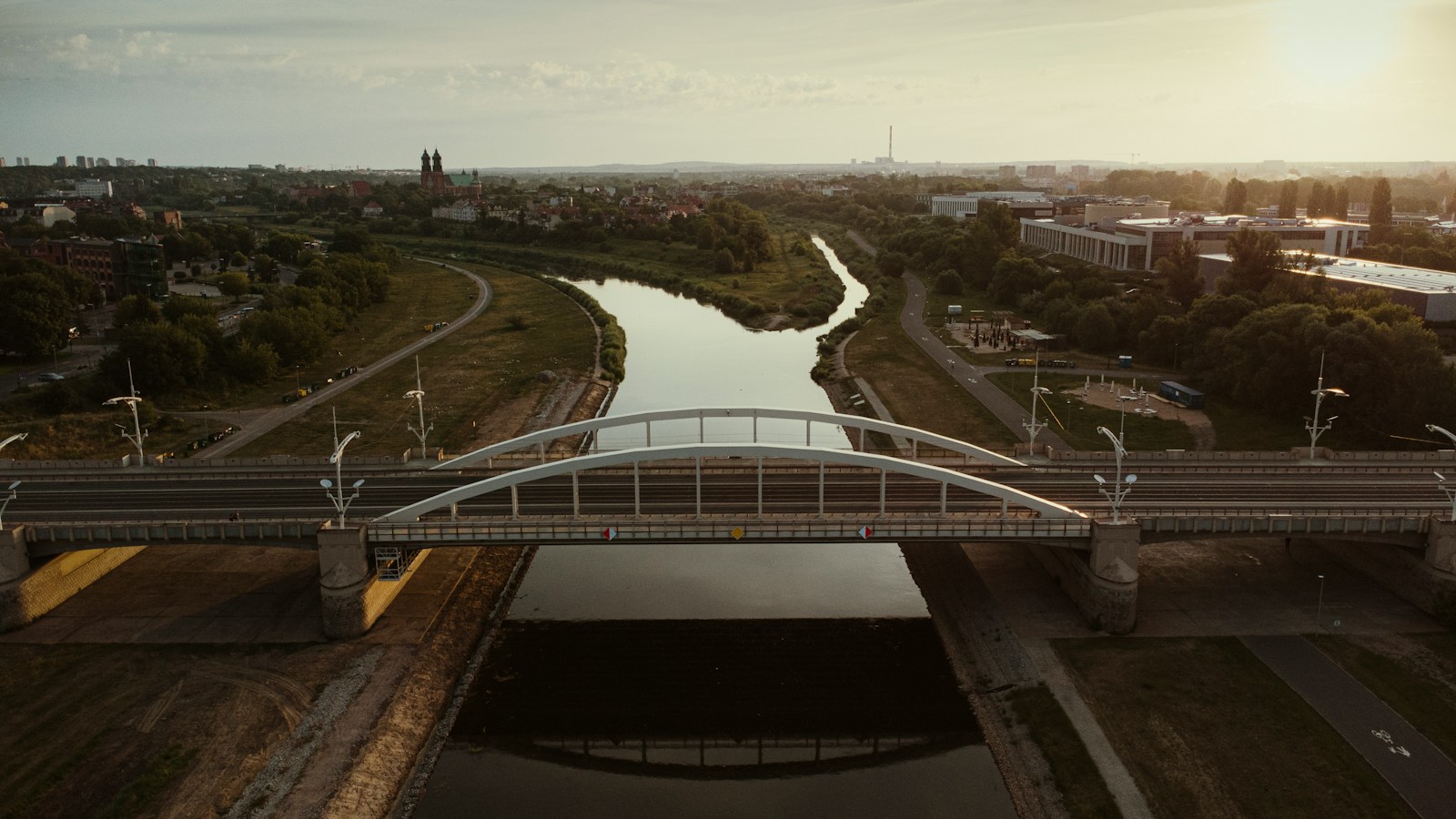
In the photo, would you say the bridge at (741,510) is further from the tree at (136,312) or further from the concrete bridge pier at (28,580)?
the tree at (136,312)

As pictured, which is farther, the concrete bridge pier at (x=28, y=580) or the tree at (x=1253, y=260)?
the tree at (x=1253, y=260)

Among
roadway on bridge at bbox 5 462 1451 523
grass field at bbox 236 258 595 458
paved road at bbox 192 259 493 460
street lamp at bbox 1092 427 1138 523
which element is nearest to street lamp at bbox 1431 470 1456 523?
roadway on bridge at bbox 5 462 1451 523

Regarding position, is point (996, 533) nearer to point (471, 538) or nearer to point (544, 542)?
point (544, 542)

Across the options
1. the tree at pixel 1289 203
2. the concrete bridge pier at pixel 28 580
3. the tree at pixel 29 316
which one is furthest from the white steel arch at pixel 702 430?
the tree at pixel 1289 203

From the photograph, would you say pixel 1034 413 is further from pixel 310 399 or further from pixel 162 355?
pixel 162 355

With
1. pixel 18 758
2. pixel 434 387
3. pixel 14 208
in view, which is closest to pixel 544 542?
pixel 18 758

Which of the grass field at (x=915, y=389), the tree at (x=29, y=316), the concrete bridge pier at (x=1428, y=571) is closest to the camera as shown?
the concrete bridge pier at (x=1428, y=571)

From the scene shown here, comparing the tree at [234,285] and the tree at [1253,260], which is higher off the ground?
the tree at [1253,260]
